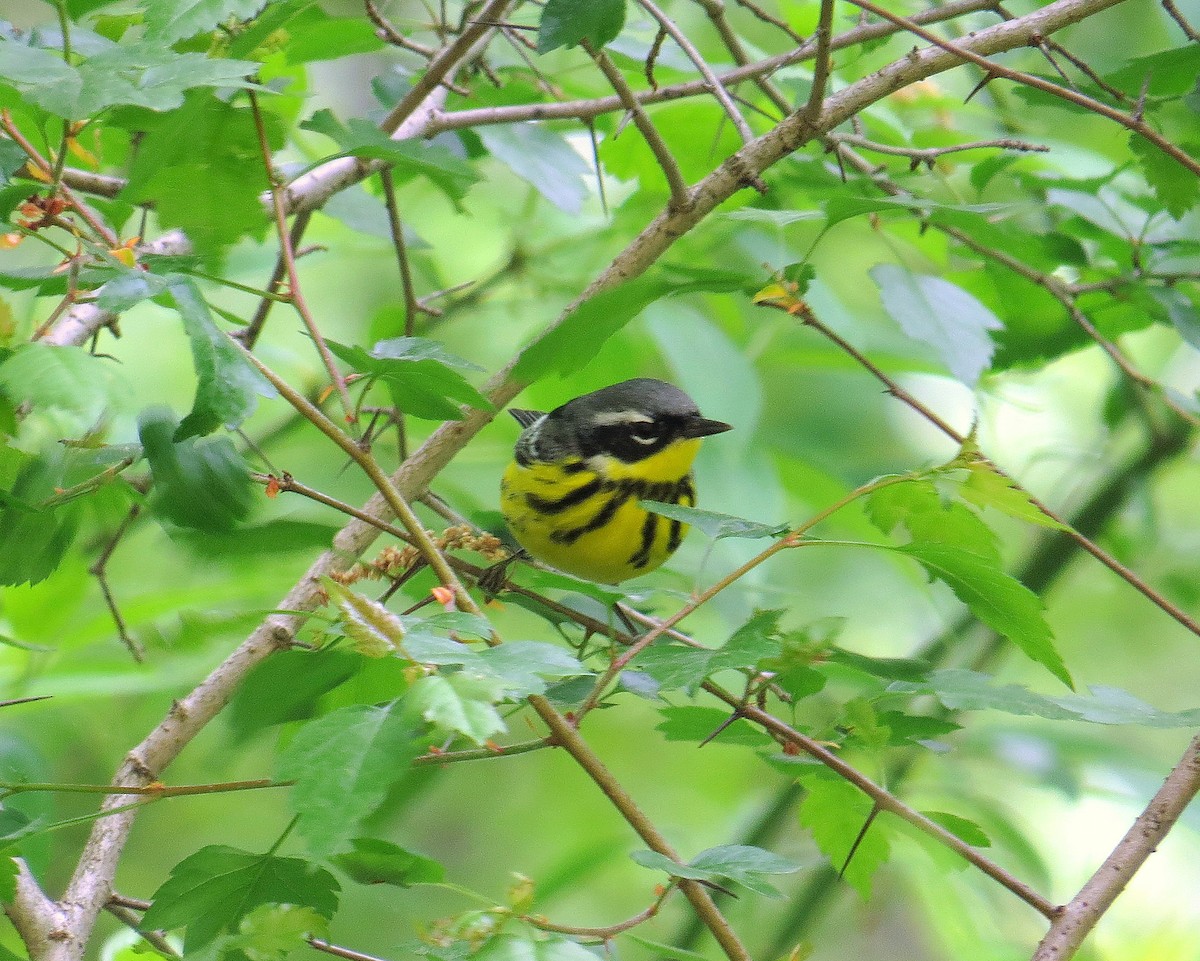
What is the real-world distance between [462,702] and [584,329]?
0.49 m

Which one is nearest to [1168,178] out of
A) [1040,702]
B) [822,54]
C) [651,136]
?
[822,54]

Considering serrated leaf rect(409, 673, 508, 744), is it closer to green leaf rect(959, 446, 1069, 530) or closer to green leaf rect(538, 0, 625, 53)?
green leaf rect(959, 446, 1069, 530)

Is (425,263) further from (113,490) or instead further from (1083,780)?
(1083,780)

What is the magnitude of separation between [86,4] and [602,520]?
5.91 ft

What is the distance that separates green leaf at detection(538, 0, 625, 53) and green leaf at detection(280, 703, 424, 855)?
85 centimetres

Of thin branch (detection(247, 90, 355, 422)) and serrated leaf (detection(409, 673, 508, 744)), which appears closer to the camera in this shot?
serrated leaf (detection(409, 673, 508, 744))

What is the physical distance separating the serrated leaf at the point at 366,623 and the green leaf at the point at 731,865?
0.33 metres

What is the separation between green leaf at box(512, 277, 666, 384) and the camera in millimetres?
1262

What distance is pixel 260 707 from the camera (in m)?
1.48

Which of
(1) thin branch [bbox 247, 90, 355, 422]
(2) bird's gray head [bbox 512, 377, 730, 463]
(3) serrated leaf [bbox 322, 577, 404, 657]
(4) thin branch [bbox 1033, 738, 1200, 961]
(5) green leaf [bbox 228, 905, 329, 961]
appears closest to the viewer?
(3) serrated leaf [bbox 322, 577, 404, 657]

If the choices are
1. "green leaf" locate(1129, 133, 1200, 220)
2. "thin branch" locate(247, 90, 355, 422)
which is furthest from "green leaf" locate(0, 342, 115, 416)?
"green leaf" locate(1129, 133, 1200, 220)

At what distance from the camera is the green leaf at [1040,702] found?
49.5 inches

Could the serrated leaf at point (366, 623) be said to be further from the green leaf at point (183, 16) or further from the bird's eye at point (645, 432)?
the bird's eye at point (645, 432)

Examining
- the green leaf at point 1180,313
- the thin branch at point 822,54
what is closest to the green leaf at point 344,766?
the thin branch at point 822,54
